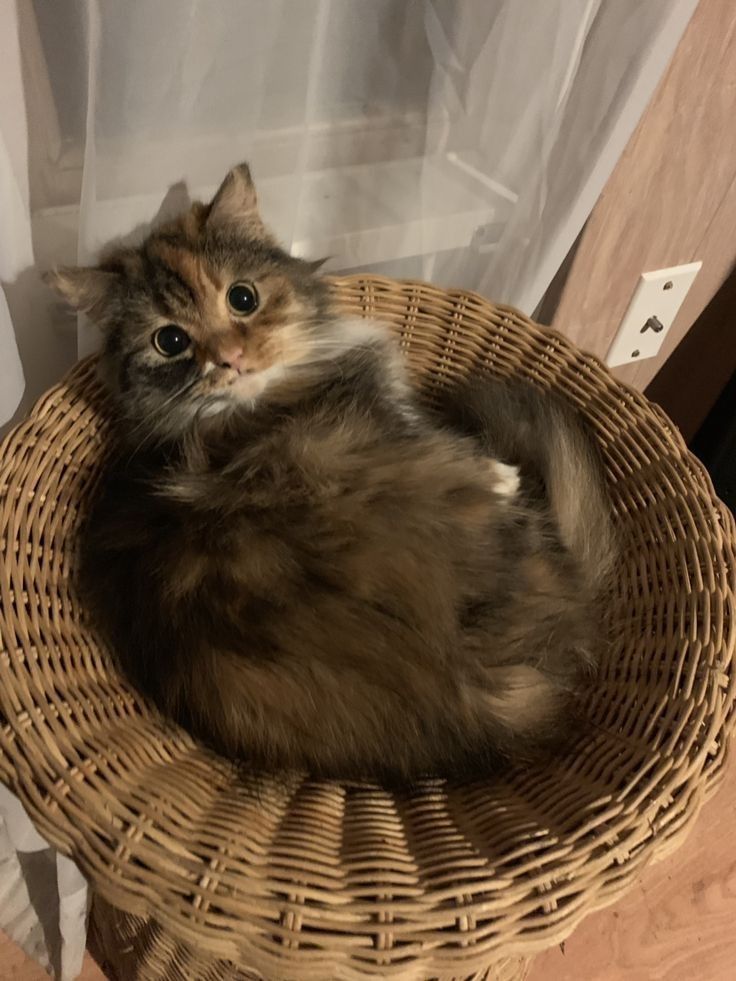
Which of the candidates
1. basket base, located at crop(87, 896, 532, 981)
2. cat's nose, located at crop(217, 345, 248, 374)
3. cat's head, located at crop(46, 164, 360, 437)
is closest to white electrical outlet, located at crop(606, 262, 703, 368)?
cat's head, located at crop(46, 164, 360, 437)

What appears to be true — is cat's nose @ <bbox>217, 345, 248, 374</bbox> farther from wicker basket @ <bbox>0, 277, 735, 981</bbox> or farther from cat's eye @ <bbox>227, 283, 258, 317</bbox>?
wicker basket @ <bbox>0, 277, 735, 981</bbox>

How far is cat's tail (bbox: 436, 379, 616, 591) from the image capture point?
3.51ft

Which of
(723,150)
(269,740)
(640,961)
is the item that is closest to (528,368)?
(723,150)

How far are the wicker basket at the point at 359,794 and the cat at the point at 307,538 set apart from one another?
0.04 metres

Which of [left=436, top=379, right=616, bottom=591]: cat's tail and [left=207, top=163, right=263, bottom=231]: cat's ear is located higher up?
[left=207, top=163, right=263, bottom=231]: cat's ear

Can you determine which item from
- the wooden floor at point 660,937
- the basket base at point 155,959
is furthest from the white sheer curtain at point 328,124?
the wooden floor at point 660,937

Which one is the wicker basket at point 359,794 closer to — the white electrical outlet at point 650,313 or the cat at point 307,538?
the cat at point 307,538

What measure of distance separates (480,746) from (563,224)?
2.97 ft

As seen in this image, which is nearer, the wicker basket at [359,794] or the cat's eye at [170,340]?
the wicker basket at [359,794]

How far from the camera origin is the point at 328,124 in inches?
46.3

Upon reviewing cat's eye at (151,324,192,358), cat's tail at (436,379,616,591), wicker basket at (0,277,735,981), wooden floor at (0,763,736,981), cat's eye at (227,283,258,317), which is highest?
cat's eye at (227,283,258,317)

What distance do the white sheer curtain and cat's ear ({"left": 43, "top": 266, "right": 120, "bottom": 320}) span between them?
0.08m

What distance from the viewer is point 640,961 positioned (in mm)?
1300

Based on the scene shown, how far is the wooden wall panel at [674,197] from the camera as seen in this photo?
1.24m
